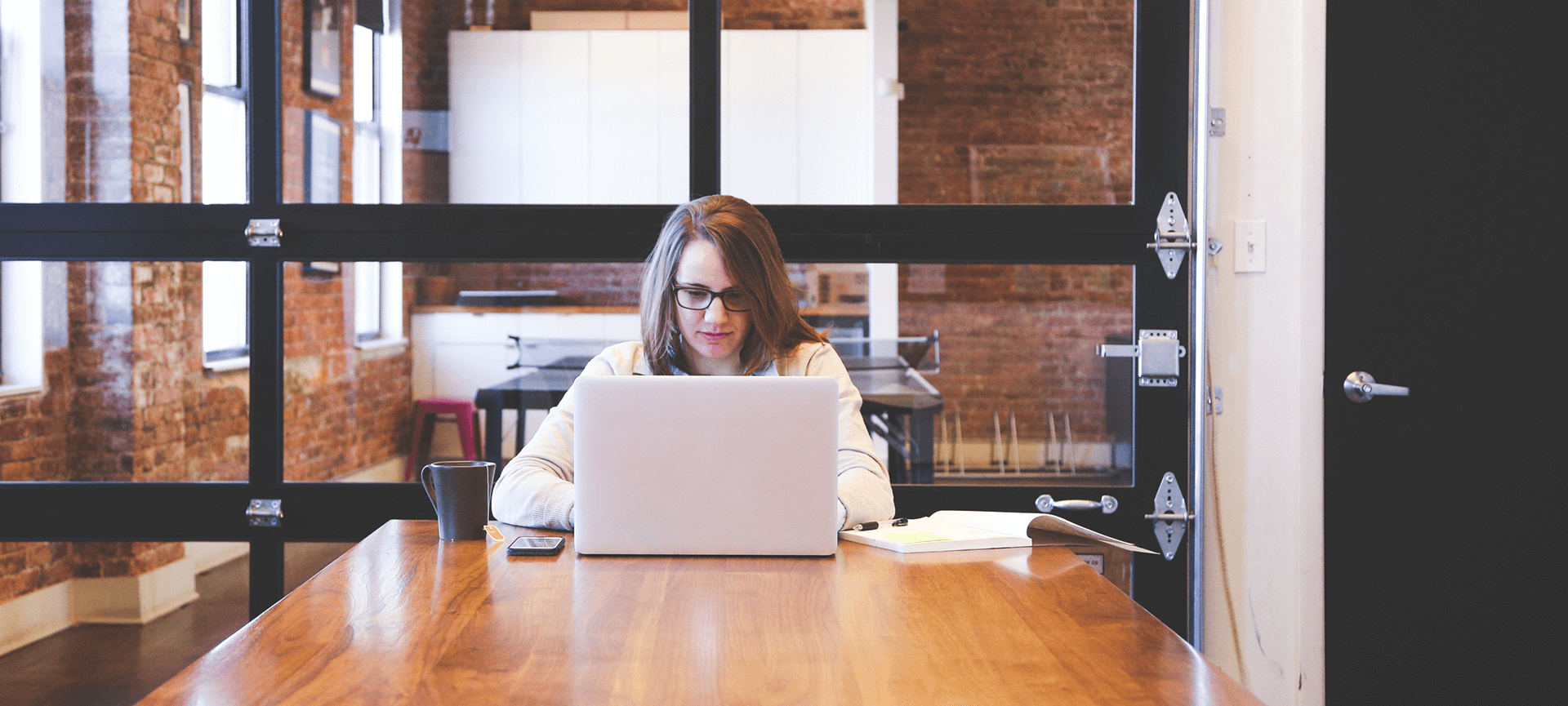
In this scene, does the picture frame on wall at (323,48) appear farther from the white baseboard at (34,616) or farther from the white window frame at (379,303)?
the white baseboard at (34,616)

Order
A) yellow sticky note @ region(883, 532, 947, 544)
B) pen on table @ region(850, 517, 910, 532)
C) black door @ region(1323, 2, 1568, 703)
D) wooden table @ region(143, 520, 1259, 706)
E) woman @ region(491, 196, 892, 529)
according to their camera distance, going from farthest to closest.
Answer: black door @ region(1323, 2, 1568, 703) < woman @ region(491, 196, 892, 529) < pen on table @ region(850, 517, 910, 532) < yellow sticky note @ region(883, 532, 947, 544) < wooden table @ region(143, 520, 1259, 706)

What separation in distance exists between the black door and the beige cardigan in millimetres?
1181

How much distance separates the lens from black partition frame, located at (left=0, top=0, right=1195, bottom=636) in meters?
2.48

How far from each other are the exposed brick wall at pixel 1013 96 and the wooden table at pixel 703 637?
1.34 metres

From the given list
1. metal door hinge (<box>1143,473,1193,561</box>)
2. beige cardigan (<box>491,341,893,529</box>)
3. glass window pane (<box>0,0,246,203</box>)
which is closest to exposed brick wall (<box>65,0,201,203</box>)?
glass window pane (<box>0,0,246,203</box>)

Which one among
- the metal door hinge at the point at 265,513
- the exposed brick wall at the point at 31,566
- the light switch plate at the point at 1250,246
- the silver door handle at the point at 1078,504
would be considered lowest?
the exposed brick wall at the point at 31,566

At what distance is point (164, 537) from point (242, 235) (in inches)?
29.3

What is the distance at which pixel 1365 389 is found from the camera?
2336 millimetres

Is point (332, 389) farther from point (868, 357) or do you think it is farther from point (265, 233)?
point (868, 357)

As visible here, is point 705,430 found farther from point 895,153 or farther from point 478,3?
point 478,3

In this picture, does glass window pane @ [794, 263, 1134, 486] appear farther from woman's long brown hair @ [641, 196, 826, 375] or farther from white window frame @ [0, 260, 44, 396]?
white window frame @ [0, 260, 44, 396]

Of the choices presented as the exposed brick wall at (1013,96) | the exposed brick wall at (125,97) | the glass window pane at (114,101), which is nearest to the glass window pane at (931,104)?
the exposed brick wall at (1013,96)

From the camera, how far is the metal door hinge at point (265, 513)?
8.36ft

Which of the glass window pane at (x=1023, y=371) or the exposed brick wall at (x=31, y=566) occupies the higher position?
the glass window pane at (x=1023, y=371)
